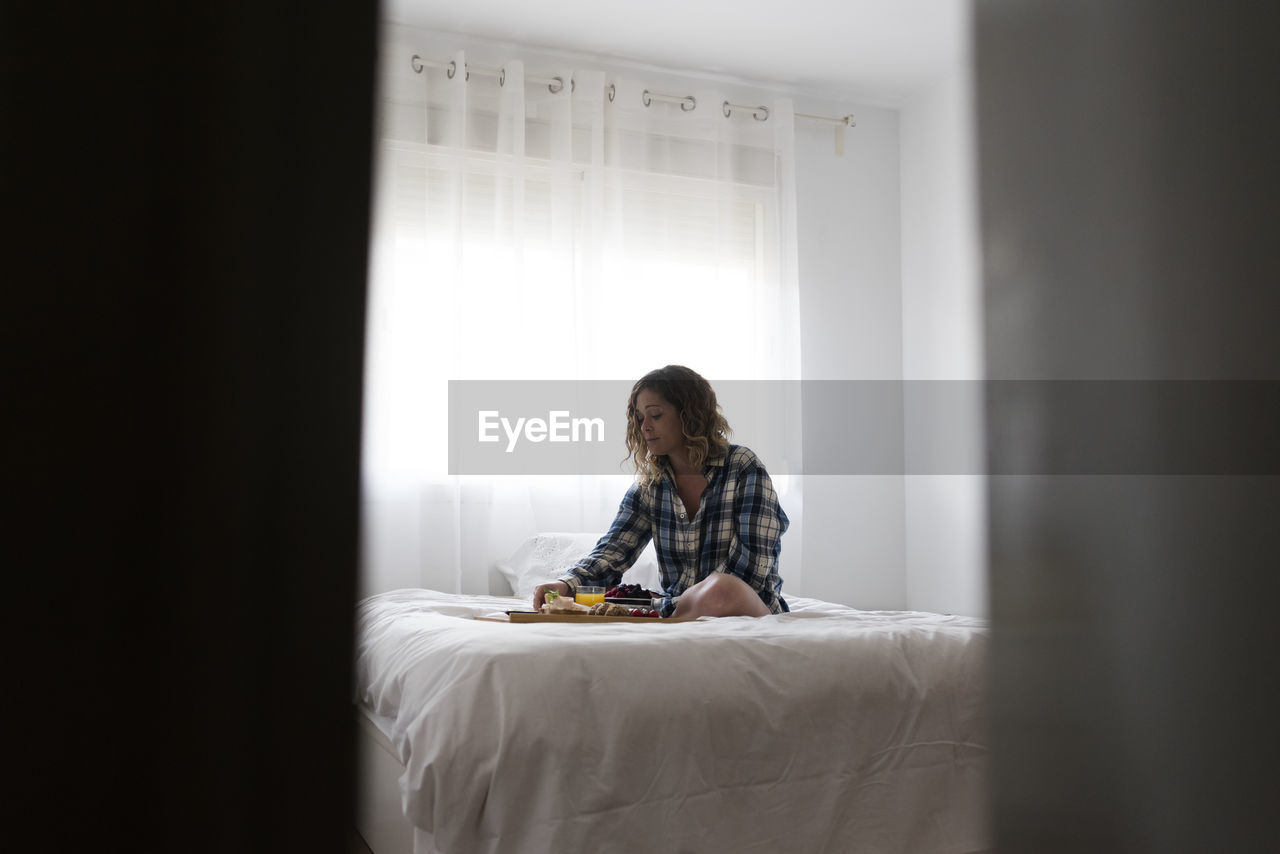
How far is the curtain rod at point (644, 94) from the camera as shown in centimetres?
345

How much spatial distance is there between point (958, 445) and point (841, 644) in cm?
246

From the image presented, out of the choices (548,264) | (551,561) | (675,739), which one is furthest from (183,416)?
(548,264)

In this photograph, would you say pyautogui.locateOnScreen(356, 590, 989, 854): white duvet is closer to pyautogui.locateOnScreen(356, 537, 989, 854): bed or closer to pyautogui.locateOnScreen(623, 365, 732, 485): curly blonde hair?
pyautogui.locateOnScreen(356, 537, 989, 854): bed

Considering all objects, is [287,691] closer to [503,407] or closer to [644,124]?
[503,407]

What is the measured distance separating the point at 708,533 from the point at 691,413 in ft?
1.06

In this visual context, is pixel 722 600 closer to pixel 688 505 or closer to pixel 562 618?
pixel 562 618

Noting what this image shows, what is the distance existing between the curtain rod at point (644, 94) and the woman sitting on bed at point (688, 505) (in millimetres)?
1625

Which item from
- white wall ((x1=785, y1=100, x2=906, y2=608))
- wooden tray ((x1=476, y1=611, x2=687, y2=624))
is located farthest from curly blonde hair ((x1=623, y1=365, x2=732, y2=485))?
white wall ((x1=785, y1=100, x2=906, y2=608))

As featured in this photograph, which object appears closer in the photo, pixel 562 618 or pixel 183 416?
pixel 183 416

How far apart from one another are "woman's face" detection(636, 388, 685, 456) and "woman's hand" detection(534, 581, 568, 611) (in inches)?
17.0

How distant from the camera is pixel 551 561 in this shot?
3.09 m

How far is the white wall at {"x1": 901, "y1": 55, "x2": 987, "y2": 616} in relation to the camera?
3793 millimetres

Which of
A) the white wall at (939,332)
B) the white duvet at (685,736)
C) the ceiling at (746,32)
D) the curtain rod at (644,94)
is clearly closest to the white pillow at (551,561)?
the white duvet at (685,736)

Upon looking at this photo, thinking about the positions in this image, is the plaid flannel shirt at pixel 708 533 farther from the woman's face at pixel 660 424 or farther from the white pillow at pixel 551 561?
the white pillow at pixel 551 561
